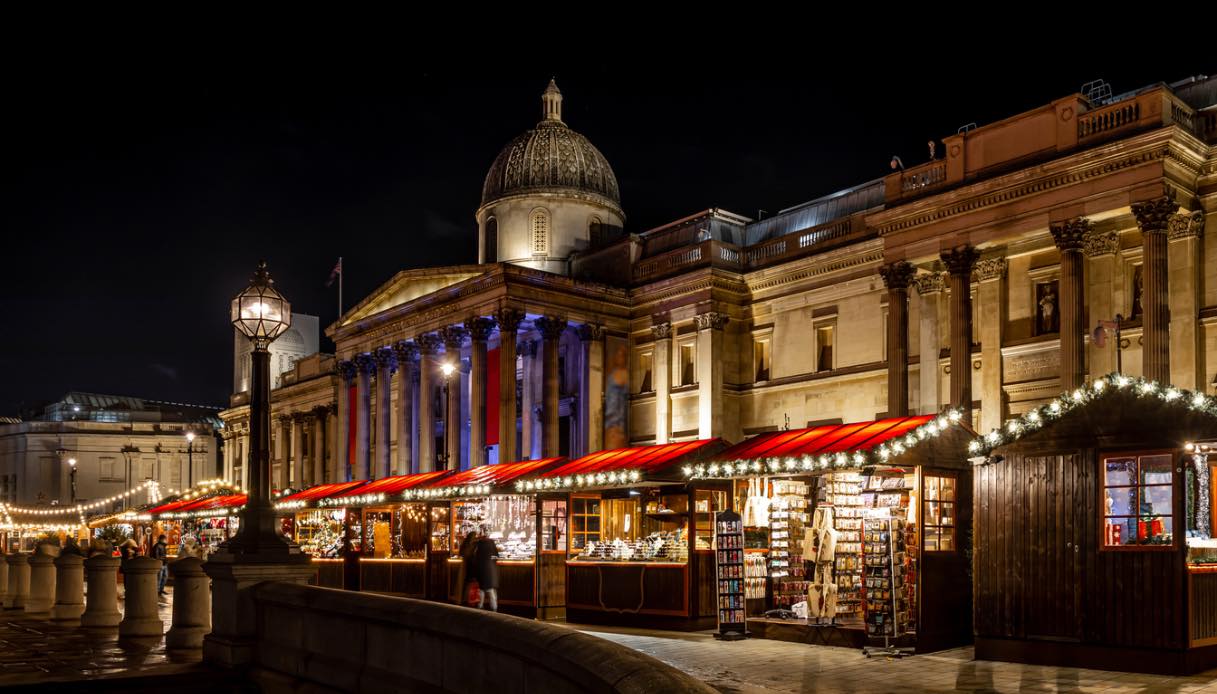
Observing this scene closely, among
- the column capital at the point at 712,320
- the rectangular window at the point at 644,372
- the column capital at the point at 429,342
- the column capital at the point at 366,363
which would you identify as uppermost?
the column capital at the point at 712,320

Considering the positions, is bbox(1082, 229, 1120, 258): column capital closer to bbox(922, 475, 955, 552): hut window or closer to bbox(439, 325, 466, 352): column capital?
bbox(922, 475, 955, 552): hut window

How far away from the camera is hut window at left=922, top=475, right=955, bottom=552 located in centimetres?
1811

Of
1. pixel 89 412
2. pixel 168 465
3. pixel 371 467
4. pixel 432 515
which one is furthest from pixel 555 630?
pixel 89 412

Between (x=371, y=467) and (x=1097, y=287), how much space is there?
33450 mm

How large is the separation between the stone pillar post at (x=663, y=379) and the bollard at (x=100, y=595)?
76.6ft

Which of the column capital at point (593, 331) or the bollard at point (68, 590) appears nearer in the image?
the bollard at point (68, 590)

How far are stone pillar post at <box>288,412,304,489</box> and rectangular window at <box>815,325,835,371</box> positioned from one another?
40.4 metres

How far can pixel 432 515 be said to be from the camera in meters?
30.2

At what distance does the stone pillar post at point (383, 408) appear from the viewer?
158ft

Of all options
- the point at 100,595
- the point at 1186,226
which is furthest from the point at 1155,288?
the point at 100,595

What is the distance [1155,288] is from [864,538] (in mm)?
12561

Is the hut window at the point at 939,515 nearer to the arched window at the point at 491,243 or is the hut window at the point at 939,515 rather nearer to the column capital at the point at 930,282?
the column capital at the point at 930,282

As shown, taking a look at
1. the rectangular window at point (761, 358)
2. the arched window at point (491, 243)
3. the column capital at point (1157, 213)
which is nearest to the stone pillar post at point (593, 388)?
the rectangular window at point (761, 358)

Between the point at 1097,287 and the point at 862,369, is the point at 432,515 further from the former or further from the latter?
the point at 1097,287
